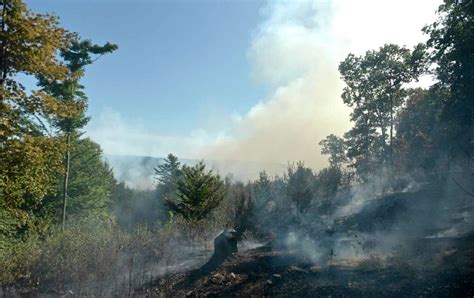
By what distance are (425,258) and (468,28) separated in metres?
9.52

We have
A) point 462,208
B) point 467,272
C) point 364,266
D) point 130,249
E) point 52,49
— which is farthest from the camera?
point 462,208

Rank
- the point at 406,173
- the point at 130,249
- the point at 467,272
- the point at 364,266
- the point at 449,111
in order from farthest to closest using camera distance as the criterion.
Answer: the point at 406,173, the point at 449,111, the point at 130,249, the point at 364,266, the point at 467,272

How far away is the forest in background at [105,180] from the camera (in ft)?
26.9

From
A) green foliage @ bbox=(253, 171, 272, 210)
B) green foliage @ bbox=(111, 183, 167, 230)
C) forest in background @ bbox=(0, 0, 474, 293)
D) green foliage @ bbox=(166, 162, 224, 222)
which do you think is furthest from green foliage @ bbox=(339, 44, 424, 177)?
green foliage @ bbox=(111, 183, 167, 230)

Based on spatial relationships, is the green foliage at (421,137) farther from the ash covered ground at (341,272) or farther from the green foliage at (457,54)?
the ash covered ground at (341,272)

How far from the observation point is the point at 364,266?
955 centimetres

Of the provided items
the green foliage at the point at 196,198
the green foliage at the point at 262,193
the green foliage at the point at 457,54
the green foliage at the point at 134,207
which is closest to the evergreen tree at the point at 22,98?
the green foliage at the point at 196,198

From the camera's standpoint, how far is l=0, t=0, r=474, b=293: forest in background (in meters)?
8.19

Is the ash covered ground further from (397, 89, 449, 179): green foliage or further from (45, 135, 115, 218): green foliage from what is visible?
(45, 135, 115, 218): green foliage

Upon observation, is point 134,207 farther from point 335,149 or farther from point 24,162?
point 24,162

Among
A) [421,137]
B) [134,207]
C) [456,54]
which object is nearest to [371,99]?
[421,137]

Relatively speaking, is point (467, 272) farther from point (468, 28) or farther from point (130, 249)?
point (130, 249)

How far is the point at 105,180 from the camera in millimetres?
32125

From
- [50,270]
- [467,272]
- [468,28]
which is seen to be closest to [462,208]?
[468,28]
